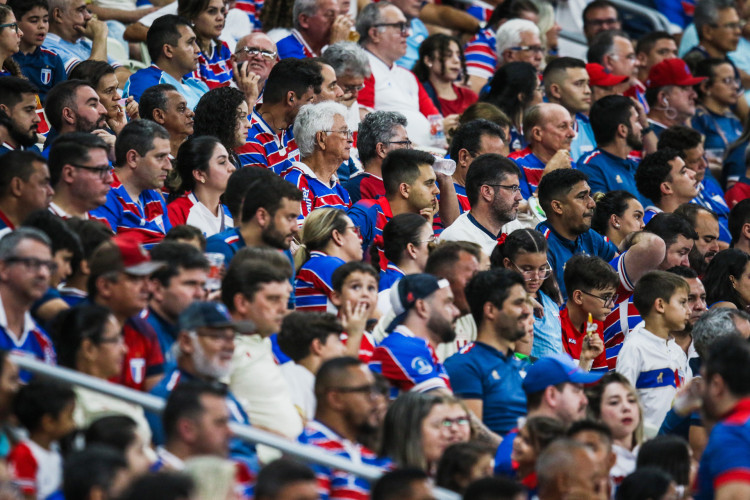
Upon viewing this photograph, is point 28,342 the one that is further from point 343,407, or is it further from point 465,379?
point 465,379

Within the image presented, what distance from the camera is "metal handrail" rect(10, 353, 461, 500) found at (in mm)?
4930

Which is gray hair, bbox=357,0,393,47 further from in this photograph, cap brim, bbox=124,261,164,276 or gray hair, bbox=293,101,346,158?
cap brim, bbox=124,261,164,276

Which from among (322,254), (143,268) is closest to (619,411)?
(322,254)

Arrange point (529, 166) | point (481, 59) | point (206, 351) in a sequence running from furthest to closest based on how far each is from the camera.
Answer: point (481, 59) < point (529, 166) < point (206, 351)

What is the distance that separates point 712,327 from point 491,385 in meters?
1.54

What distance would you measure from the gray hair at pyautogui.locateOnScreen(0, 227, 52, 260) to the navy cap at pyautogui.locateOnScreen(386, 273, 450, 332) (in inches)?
73.3

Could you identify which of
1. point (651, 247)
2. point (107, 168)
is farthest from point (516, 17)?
point (107, 168)

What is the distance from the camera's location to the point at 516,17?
1286 cm

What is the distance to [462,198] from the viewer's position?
30.6 ft

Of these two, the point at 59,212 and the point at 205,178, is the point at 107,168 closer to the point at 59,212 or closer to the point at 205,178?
the point at 59,212

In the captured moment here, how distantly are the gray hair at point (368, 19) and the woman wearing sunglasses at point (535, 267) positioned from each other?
3517mm

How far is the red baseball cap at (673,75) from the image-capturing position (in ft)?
40.0

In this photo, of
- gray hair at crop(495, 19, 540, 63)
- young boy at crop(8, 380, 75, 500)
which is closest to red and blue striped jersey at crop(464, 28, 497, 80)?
gray hair at crop(495, 19, 540, 63)

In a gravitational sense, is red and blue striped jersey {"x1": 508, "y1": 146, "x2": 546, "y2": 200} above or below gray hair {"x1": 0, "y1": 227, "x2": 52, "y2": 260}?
below
